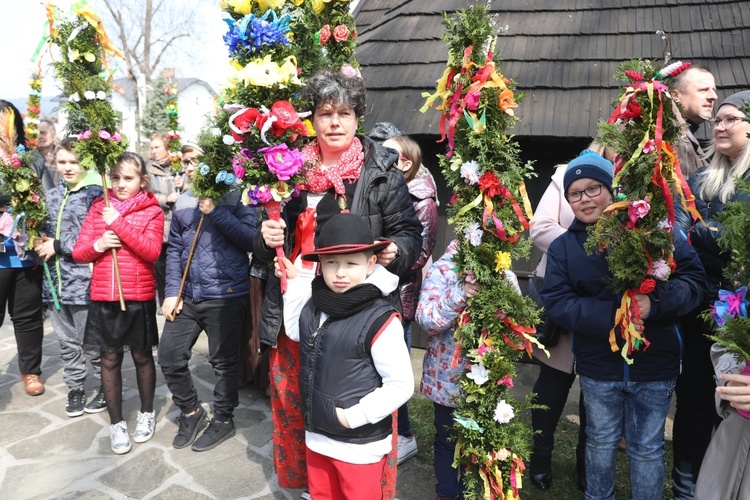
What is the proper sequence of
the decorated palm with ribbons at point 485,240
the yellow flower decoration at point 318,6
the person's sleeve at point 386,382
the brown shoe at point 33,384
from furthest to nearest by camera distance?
the brown shoe at point 33,384, the yellow flower decoration at point 318,6, the decorated palm with ribbons at point 485,240, the person's sleeve at point 386,382

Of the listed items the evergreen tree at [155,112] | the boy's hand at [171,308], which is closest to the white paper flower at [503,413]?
the boy's hand at [171,308]

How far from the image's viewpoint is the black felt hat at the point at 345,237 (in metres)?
2.38

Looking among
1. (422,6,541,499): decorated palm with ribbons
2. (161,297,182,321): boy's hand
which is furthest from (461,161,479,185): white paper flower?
(161,297,182,321): boy's hand

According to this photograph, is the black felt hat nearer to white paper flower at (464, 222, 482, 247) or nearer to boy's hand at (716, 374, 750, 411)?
white paper flower at (464, 222, 482, 247)

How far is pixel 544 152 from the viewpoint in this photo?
543cm

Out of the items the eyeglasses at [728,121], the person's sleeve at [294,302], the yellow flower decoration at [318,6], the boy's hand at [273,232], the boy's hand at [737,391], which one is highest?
the yellow flower decoration at [318,6]

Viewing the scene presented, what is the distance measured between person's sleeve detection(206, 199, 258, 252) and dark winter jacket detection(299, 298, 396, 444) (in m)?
1.52

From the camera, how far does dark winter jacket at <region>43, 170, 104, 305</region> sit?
4410 mm

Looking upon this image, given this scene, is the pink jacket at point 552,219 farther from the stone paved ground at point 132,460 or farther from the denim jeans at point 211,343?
the denim jeans at point 211,343

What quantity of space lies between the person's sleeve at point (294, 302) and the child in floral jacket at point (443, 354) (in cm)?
63

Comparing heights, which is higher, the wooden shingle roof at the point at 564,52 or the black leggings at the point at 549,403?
the wooden shingle roof at the point at 564,52

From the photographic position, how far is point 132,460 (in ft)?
12.6

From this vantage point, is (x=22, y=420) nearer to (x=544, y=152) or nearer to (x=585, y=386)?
(x=585, y=386)

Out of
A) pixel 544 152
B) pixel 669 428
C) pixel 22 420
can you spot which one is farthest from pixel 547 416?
pixel 22 420
